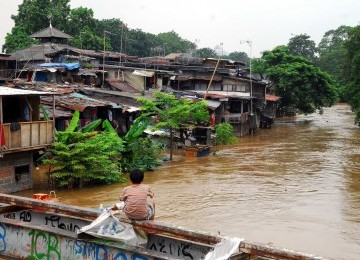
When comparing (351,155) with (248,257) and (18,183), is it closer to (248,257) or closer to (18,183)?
(18,183)

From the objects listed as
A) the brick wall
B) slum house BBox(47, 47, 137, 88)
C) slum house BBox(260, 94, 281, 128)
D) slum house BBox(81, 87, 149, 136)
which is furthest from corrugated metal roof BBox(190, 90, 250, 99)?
the brick wall

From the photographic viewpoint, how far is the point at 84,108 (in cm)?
2145

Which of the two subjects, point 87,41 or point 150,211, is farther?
point 87,41

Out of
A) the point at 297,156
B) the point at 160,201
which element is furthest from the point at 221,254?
the point at 297,156

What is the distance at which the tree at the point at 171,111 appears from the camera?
23.7 meters

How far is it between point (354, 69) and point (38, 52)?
23698 millimetres

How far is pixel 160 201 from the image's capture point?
1627cm

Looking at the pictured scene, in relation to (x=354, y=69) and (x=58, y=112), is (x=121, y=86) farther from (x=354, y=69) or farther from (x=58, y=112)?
(x=354, y=69)

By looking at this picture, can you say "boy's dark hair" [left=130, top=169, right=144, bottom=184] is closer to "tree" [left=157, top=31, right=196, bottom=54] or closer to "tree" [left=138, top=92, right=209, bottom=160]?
"tree" [left=138, top=92, right=209, bottom=160]

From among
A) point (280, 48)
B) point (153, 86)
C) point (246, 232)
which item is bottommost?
point (246, 232)

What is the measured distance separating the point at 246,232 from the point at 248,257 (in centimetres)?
834

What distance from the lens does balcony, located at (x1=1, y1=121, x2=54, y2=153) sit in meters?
14.7

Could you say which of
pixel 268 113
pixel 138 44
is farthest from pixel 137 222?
pixel 138 44

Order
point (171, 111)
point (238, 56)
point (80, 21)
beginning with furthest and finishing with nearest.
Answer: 1. point (238, 56)
2. point (80, 21)
3. point (171, 111)
